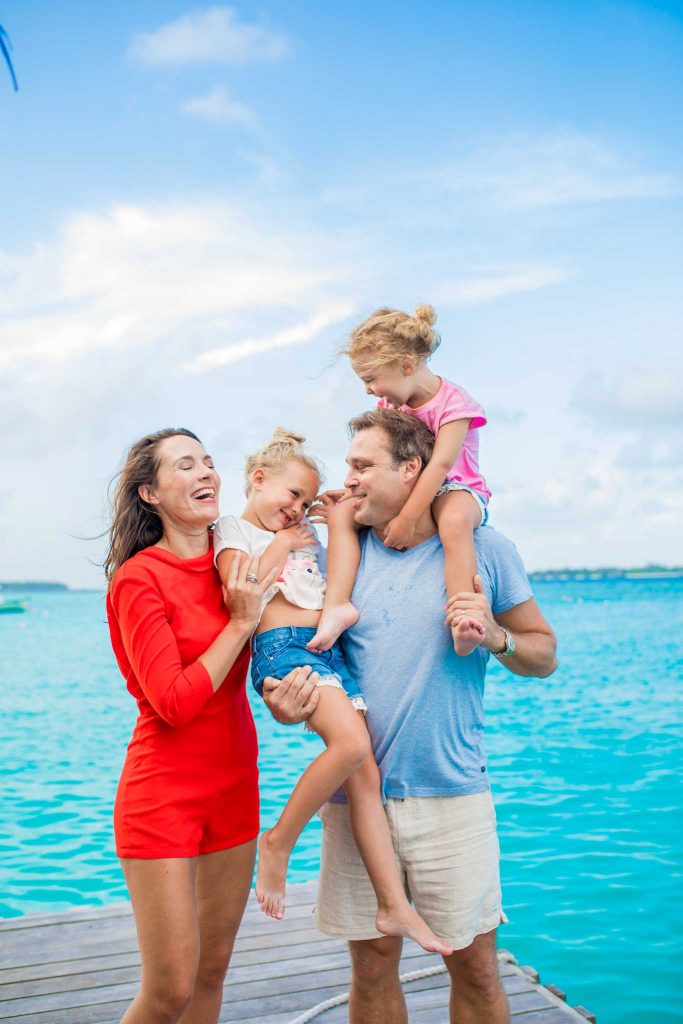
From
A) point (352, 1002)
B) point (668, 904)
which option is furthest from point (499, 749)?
point (352, 1002)

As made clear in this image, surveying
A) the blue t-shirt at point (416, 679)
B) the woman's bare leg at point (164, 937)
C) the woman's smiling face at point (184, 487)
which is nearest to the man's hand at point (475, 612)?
the blue t-shirt at point (416, 679)

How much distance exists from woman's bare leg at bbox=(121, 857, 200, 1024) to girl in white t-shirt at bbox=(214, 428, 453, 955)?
0.90 ft

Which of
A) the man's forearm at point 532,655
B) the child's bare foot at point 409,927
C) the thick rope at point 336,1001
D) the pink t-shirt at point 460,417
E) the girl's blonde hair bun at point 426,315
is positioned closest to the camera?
the child's bare foot at point 409,927

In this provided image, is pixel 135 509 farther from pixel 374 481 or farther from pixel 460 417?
pixel 460 417

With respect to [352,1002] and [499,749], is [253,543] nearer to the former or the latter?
[352,1002]

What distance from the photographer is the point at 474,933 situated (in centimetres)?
275

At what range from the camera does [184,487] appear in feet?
9.02

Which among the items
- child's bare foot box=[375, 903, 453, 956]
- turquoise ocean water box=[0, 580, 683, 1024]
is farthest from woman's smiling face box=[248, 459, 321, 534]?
turquoise ocean water box=[0, 580, 683, 1024]

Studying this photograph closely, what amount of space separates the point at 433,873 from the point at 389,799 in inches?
9.7

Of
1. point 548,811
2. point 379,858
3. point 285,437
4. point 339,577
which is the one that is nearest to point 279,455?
point 285,437

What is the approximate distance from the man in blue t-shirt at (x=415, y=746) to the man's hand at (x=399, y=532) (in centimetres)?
4

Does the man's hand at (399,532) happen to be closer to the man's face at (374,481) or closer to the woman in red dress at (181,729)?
the man's face at (374,481)

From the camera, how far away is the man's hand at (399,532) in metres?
2.89

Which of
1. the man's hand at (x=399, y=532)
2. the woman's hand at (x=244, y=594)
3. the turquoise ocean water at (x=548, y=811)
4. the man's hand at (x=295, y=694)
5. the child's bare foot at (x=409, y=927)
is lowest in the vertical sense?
the turquoise ocean water at (x=548, y=811)
